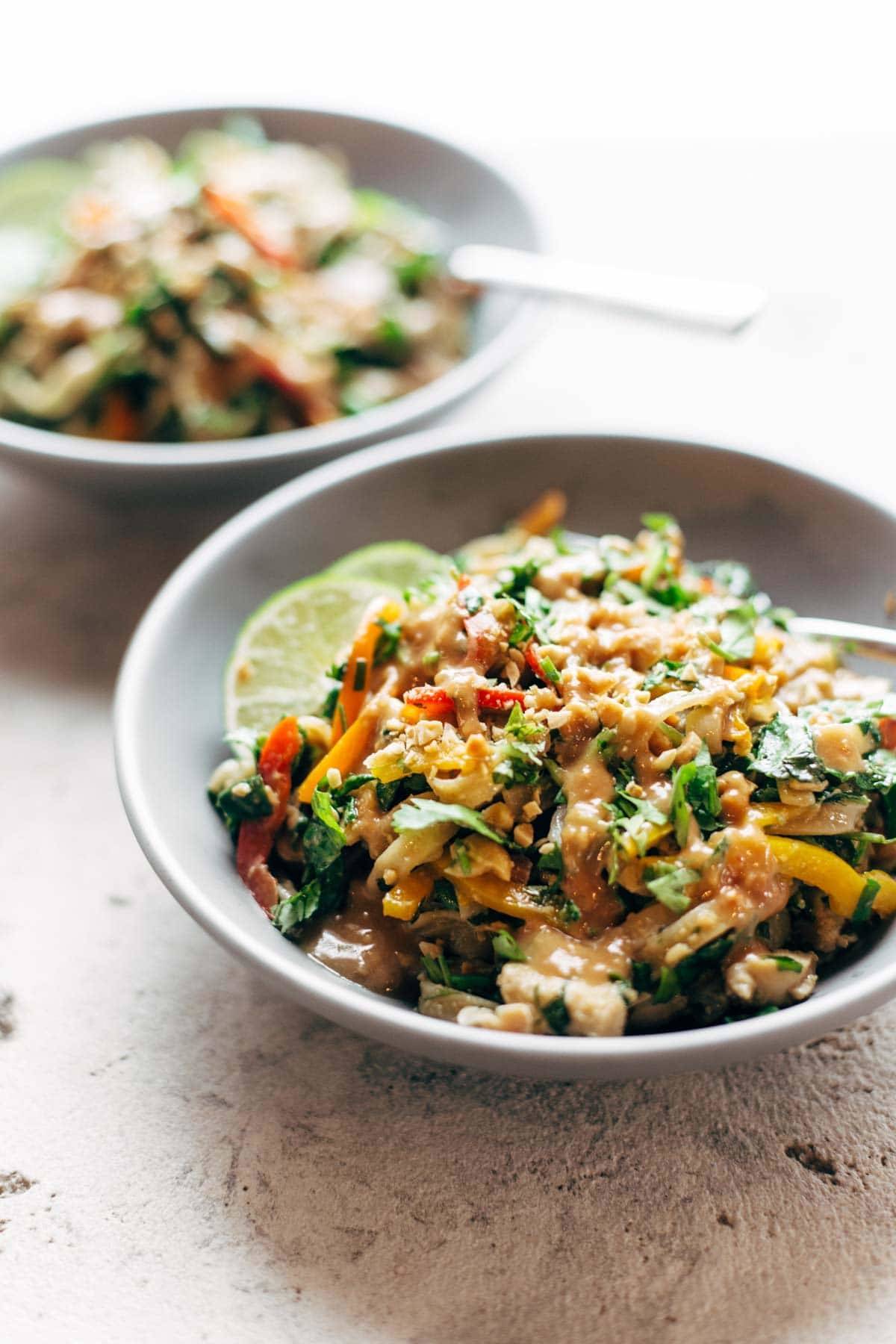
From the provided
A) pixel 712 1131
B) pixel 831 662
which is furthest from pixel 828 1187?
pixel 831 662

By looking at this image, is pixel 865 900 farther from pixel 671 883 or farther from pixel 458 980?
pixel 458 980

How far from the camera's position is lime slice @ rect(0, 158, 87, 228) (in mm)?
4762

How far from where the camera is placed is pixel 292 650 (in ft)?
10.3

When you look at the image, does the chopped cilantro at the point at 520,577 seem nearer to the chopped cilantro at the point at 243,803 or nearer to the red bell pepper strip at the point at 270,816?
the red bell pepper strip at the point at 270,816

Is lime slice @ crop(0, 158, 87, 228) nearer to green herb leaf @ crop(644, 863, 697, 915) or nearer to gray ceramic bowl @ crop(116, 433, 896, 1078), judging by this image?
gray ceramic bowl @ crop(116, 433, 896, 1078)

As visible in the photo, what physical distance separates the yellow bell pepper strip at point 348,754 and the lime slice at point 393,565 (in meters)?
0.57

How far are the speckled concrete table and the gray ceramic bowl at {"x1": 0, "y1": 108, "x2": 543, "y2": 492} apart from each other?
0.94 m

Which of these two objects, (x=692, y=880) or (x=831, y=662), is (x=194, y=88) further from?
(x=692, y=880)

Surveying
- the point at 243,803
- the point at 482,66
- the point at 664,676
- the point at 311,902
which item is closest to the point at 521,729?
the point at 664,676

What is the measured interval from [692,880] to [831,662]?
88 centimetres

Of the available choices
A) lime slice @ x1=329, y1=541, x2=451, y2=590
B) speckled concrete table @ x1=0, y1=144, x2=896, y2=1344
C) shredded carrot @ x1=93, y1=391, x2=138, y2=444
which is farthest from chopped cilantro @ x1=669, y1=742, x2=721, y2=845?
shredded carrot @ x1=93, y1=391, x2=138, y2=444

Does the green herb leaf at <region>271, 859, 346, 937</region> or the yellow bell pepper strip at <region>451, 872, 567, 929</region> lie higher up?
the yellow bell pepper strip at <region>451, 872, 567, 929</region>

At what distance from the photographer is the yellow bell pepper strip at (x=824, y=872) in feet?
8.41

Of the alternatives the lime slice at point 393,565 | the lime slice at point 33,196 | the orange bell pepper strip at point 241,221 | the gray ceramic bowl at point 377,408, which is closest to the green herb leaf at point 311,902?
the lime slice at point 393,565
